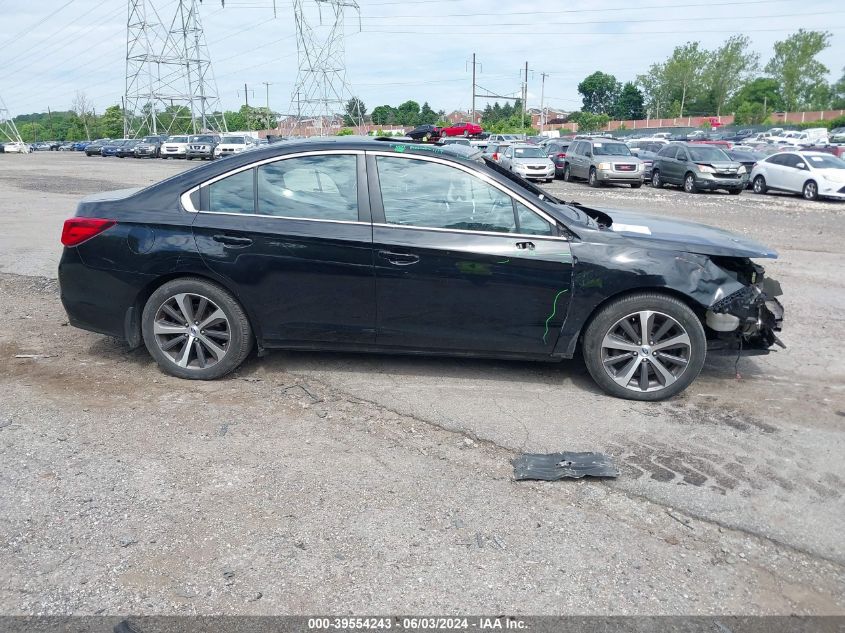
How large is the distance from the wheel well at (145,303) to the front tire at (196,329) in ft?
0.10

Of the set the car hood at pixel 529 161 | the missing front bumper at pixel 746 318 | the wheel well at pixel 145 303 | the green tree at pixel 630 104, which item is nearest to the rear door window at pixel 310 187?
the wheel well at pixel 145 303

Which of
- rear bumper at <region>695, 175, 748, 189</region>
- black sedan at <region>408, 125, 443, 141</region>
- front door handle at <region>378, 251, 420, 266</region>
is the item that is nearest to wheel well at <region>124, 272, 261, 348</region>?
front door handle at <region>378, 251, 420, 266</region>

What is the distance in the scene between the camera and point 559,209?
5.11 meters

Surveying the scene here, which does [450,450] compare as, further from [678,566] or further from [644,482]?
[678,566]

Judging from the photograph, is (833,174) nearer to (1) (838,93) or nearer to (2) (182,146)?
(2) (182,146)

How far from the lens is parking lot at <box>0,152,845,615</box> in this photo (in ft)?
9.62

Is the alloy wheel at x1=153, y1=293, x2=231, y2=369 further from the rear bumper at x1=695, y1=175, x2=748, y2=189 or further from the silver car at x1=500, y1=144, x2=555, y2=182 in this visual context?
the silver car at x1=500, y1=144, x2=555, y2=182

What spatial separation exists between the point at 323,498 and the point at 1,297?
588cm

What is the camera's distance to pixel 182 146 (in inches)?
1905

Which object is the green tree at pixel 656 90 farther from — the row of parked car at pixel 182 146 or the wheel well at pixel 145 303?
the wheel well at pixel 145 303

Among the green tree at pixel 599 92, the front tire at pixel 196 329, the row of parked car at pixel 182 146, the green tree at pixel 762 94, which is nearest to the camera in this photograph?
the front tire at pixel 196 329

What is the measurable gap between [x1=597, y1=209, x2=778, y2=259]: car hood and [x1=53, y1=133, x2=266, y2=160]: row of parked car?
1490 inches

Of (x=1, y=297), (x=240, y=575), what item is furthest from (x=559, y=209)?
(x=1, y=297)

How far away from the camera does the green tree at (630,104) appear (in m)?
134
